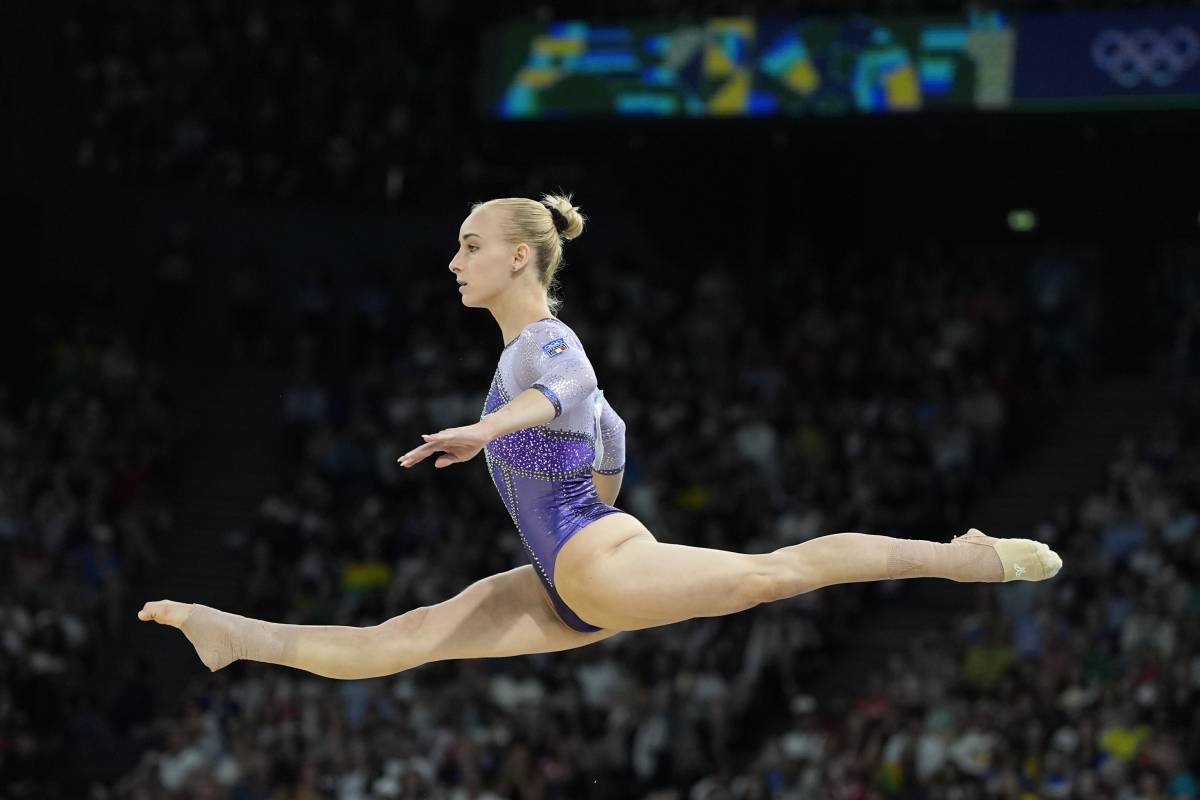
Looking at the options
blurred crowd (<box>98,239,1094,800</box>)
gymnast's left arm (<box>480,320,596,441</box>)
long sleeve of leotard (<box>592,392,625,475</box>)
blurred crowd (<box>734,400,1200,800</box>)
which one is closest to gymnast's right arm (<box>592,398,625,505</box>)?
long sleeve of leotard (<box>592,392,625,475</box>)

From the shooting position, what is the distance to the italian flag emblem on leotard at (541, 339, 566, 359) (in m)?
5.64

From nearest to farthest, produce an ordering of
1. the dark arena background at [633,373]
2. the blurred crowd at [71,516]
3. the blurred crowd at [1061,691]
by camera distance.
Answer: the blurred crowd at [1061,691]
the dark arena background at [633,373]
the blurred crowd at [71,516]

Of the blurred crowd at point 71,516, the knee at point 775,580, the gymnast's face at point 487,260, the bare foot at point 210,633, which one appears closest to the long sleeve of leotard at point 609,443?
the gymnast's face at point 487,260

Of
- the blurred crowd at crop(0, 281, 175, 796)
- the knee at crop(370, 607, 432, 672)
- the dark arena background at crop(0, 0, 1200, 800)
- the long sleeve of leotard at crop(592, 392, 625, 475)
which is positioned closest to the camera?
the knee at crop(370, 607, 432, 672)

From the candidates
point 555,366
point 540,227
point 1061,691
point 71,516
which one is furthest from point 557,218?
point 71,516

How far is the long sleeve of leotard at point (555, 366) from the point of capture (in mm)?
5527

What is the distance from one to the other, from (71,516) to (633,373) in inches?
203

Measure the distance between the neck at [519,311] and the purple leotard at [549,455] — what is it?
0.10m

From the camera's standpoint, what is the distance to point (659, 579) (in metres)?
5.56

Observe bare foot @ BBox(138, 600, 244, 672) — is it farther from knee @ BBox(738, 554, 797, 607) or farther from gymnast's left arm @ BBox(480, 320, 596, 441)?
knee @ BBox(738, 554, 797, 607)

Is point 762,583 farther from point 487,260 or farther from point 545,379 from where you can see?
point 487,260

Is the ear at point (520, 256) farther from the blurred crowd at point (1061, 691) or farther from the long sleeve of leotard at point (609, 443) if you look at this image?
the blurred crowd at point (1061, 691)

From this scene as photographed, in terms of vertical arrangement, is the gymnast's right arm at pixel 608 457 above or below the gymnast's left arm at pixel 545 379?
below

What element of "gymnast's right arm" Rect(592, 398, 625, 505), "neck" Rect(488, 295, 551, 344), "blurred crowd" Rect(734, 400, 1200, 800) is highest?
"neck" Rect(488, 295, 551, 344)
